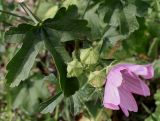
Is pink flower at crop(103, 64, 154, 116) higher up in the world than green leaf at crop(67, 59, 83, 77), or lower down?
lower down

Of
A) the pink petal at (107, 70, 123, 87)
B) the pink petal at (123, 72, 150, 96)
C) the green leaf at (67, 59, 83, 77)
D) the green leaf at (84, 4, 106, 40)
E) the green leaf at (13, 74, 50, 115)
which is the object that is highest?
the green leaf at (84, 4, 106, 40)

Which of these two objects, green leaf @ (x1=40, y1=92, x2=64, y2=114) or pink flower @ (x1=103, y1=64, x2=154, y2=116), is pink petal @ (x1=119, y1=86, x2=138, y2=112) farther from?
green leaf @ (x1=40, y1=92, x2=64, y2=114)

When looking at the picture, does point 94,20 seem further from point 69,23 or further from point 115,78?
point 115,78

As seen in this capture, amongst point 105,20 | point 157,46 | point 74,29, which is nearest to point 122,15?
point 105,20

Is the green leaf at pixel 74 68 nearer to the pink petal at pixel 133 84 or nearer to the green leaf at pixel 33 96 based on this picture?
the pink petal at pixel 133 84

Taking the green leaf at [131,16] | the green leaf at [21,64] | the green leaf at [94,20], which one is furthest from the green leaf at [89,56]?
the green leaf at [94,20]

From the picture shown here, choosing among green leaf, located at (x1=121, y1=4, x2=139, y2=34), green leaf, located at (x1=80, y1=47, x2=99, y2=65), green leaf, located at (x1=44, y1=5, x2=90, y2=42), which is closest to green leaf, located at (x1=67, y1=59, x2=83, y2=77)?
green leaf, located at (x1=80, y1=47, x2=99, y2=65)

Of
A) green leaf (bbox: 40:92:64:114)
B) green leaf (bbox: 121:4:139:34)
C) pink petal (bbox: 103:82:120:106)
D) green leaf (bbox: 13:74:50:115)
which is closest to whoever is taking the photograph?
pink petal (bbox: 103:82:120:106)
